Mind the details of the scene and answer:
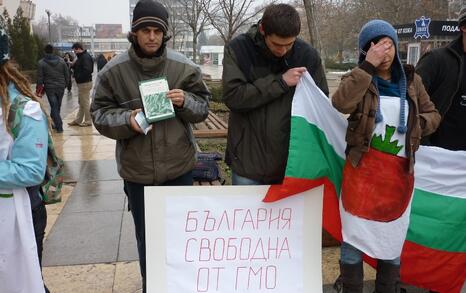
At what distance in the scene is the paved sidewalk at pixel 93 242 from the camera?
142 inches

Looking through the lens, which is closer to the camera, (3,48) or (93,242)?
(3,48)

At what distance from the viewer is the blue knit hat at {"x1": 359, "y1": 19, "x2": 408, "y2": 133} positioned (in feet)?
8.29

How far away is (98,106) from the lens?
2.74 m

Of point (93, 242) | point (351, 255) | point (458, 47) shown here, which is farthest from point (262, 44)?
point (93, 242)

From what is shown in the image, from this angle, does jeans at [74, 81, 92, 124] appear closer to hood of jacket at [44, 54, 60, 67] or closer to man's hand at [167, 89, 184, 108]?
hood of jacket at [44, 54, 60, 67]

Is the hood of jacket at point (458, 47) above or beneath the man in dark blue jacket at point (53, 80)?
above

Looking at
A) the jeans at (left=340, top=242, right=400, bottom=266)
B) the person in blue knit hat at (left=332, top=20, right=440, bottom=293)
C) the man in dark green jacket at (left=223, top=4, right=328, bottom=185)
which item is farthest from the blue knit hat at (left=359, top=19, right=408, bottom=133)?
the jeans at (left=340, top=242, right=400, bottom=266)

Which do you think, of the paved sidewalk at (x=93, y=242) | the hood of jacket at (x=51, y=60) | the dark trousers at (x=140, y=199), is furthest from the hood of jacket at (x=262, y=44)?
the hood of jacket at (x=51, y=60)

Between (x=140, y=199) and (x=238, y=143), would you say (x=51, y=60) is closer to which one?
(x=140, y=199)

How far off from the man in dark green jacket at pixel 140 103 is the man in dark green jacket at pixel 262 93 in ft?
0.82

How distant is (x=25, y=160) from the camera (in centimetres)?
228

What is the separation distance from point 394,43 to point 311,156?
0.76m

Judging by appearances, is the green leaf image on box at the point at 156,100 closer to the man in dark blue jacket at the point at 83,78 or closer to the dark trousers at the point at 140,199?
the dark trousers at the point at 140,199

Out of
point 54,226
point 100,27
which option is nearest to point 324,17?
point 54,226
